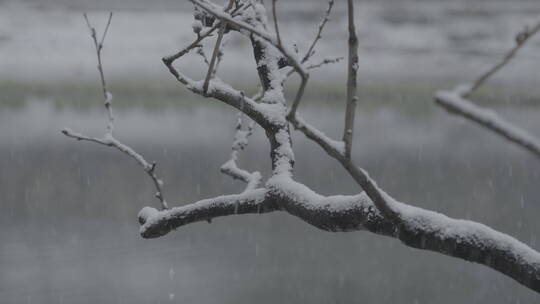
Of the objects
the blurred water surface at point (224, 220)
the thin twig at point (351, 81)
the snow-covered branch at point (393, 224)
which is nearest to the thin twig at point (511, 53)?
the thin twig at point (351, 81)

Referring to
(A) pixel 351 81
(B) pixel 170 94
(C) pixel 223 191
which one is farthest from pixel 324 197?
(B) pixel 170 94

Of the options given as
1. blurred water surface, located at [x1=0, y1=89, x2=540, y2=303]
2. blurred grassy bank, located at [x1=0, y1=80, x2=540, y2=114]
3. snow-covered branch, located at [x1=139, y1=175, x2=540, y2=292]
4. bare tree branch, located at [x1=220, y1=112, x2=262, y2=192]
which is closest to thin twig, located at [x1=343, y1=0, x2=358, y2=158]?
snow-covered branch, located at [x1=139, y1=175, x2=540, y2=292]

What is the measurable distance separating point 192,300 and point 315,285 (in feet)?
3.93

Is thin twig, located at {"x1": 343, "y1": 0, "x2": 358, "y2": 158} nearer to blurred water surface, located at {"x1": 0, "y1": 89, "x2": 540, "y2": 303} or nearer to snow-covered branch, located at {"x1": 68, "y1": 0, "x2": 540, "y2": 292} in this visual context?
snow-covered branch, located at {"x1": 68, "y1": 0, "x2": 540, "y2": 292}

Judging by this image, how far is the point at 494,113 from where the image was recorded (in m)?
0.55

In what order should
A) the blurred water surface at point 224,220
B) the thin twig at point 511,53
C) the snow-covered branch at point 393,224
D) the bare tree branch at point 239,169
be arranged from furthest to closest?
1. the blurred water surface at point 224,220
2. the bare tree branch at point 239,169
3. the snow-covered branch at point 393,224
4. the thin twig at point 511,53

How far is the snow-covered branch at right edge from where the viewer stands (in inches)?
21.0

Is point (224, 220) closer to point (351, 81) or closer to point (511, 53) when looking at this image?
point (351, 81)

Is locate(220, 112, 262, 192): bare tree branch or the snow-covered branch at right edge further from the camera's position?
locate(220, 112, 262, 192): bare tree branch

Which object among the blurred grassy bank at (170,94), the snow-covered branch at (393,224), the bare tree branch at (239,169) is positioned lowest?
the blurred grassy bank at (170,94)

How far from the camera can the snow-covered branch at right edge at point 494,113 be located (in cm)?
53

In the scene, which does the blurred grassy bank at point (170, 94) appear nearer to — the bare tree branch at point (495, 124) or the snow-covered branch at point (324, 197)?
the snow-covered branch at point (324, 197)

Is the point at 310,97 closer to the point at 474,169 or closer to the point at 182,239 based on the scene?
the point at 474,169

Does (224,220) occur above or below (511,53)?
below
